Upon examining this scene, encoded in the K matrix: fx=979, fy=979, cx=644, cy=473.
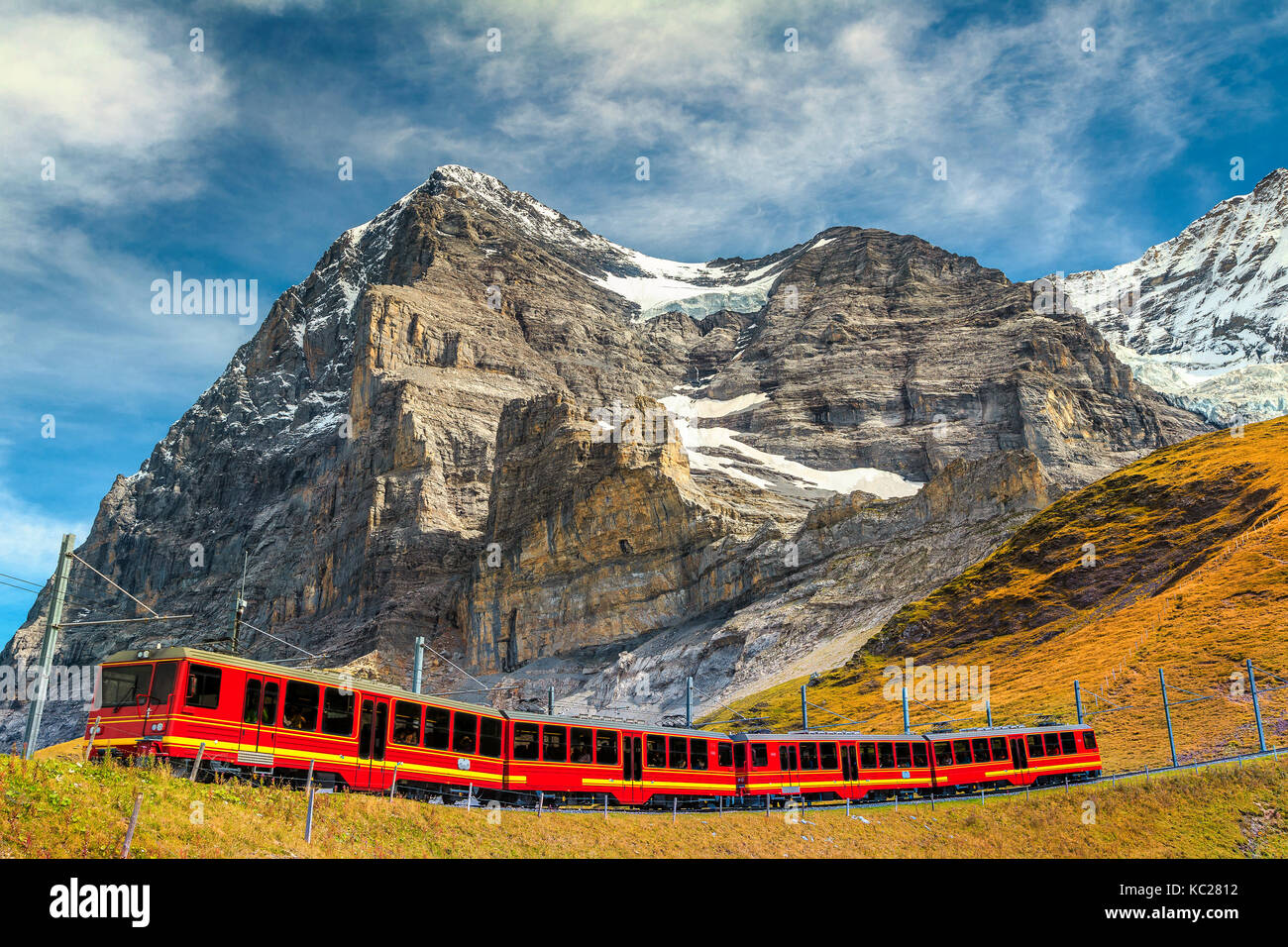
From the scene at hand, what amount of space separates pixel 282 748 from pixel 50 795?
30.6 feet

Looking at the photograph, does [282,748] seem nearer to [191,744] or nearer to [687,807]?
[191,744]

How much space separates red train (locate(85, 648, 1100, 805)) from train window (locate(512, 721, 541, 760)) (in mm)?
43

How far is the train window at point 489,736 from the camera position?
2991 cm

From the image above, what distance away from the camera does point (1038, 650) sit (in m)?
73.8

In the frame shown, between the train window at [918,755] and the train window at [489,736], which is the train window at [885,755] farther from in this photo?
the train window at [489,736]

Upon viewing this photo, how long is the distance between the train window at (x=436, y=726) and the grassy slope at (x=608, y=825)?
426cm

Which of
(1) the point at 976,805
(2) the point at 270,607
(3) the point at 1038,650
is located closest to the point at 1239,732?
(1) the point at 976,805

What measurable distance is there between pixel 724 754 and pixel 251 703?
59.2 feet

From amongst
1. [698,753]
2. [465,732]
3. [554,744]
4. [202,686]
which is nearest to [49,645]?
[202,686]

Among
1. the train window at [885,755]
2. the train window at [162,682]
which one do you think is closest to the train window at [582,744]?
the train window at [885,755]

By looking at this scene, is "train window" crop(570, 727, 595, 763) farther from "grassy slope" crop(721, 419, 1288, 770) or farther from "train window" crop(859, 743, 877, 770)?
"grassy slope" crop(721, 419, 1288, 770)

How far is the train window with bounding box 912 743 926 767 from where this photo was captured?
39.7 m

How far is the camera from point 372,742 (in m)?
26.7

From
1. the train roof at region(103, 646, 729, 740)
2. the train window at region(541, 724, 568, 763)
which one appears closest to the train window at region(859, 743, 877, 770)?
the train roof at region(103, 646, 729, 740)
